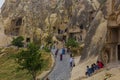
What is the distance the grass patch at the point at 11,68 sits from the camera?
1401 inches

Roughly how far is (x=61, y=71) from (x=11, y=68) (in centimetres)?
946

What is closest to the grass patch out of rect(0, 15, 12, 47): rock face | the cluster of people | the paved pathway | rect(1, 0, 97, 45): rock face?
the paved pathway

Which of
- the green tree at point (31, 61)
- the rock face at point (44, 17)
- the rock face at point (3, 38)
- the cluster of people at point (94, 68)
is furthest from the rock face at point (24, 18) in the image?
the cluster of people at point (94, 68)

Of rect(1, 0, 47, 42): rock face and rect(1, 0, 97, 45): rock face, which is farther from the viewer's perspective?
rect(1, 0, 47, 42): rock face

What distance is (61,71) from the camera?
3281 centimetres

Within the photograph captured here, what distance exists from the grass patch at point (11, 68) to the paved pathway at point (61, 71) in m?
1.30

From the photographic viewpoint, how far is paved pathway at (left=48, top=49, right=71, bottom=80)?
3064cm

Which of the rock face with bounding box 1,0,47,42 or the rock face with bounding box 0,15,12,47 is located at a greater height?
the rock face with bounding box 1,0,47,42

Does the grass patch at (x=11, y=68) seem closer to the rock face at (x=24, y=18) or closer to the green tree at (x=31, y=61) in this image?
the green tree at (x=31, y=61)

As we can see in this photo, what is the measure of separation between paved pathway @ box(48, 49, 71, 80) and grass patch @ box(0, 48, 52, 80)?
1302 mm

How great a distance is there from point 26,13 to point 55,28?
736cm

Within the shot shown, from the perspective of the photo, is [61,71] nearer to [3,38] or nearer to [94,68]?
[94,68]

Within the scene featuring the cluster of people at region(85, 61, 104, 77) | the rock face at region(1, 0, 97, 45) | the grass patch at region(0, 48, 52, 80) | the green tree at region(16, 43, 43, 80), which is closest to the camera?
the cluster of people at region(85, 61, 104, 77)

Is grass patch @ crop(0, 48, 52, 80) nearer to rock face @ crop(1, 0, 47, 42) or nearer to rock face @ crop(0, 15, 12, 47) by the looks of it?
rock face @ crop(0, 15, 12, 47)
